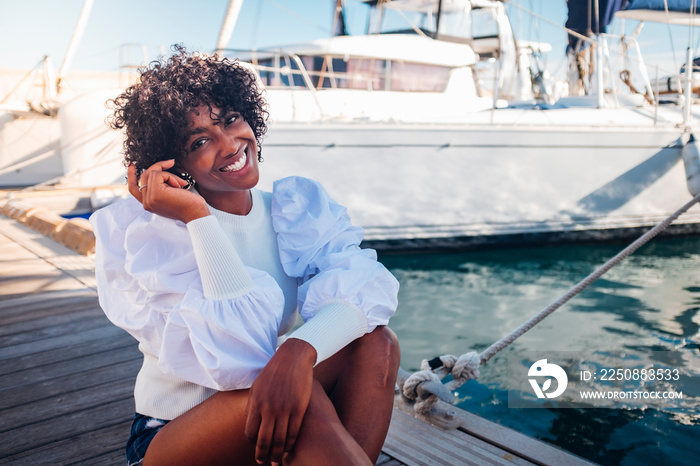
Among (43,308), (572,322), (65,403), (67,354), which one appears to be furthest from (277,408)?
(572,322)

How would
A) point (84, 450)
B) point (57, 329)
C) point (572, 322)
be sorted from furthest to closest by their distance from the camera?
1. point (572, 322)
2. point (57, 329)
3. point (84, 450)

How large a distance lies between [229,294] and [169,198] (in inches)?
10.3

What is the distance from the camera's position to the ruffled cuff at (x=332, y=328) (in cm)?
122

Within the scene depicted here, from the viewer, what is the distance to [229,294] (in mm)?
1211

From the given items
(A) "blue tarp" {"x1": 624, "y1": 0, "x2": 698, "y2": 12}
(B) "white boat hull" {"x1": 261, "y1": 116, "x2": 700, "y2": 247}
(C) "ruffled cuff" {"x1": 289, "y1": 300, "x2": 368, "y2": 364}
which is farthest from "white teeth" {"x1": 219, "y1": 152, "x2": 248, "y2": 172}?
(A) "blue tarp" {"x1": 624, "y1": 0, "x2": 698, "y2": 12}

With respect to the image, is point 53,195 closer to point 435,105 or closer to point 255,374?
point 435,105

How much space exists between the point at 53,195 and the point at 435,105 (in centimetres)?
574

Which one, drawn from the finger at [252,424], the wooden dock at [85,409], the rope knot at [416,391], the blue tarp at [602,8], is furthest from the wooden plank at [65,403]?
the blue tarp at [602,8]

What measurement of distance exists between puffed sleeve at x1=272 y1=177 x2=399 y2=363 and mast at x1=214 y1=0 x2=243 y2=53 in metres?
5.31

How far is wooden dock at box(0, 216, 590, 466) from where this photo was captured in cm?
178

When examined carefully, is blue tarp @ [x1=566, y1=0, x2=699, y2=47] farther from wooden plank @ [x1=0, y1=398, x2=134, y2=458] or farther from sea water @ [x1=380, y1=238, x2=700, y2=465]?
wooden plank @ [x1=0, y1=398, x2=134, y2=458]

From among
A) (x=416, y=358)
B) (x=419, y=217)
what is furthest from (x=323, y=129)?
(x=416, y=358)

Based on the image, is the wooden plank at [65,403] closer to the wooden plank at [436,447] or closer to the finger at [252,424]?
the wooden plank at [436,447]

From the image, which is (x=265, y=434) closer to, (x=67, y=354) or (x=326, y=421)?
(x=326, y=421)
